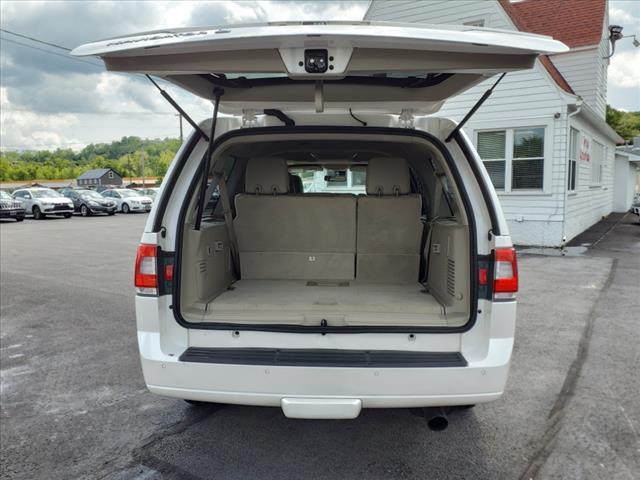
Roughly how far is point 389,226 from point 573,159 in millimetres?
10919

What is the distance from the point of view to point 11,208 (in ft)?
71.6

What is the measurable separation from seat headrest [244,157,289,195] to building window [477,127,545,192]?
30.1 feet

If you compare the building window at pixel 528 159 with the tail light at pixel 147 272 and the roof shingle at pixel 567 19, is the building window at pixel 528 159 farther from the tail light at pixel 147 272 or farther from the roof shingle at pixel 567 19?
the tail light at pixel 147 272

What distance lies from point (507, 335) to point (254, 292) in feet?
5.61

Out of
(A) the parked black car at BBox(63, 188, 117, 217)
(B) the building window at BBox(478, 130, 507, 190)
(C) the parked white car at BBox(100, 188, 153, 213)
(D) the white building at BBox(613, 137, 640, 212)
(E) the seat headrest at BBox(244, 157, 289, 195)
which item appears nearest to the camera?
(E) the seat headrest at BBox(244, 157, 289, 195)

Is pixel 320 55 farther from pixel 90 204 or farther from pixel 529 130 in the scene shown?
pixel 90 204

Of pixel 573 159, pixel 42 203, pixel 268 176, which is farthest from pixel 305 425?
pixel 42 203

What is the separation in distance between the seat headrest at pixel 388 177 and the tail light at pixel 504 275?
1.57 m

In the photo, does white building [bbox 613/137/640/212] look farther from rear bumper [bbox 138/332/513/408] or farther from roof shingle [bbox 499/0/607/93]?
rear bumper [bbox 138/332/513/408]

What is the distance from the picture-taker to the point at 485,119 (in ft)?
39.9

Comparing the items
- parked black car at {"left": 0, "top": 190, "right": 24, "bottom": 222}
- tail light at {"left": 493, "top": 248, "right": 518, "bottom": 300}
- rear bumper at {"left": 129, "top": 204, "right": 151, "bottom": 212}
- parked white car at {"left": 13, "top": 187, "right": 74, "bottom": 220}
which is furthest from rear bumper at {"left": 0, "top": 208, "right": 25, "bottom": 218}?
tail light at {"left": 493, "top": 248, "right": 518, "bottom": 300}

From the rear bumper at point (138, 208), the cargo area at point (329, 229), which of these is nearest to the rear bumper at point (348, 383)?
the cargo area at point (329, 229)

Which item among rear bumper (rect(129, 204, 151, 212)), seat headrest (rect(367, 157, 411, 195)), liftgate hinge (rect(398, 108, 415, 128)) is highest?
liftgate hinge (rect(398, 108, 415, 128))

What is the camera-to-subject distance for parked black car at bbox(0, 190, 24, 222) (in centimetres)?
2156
